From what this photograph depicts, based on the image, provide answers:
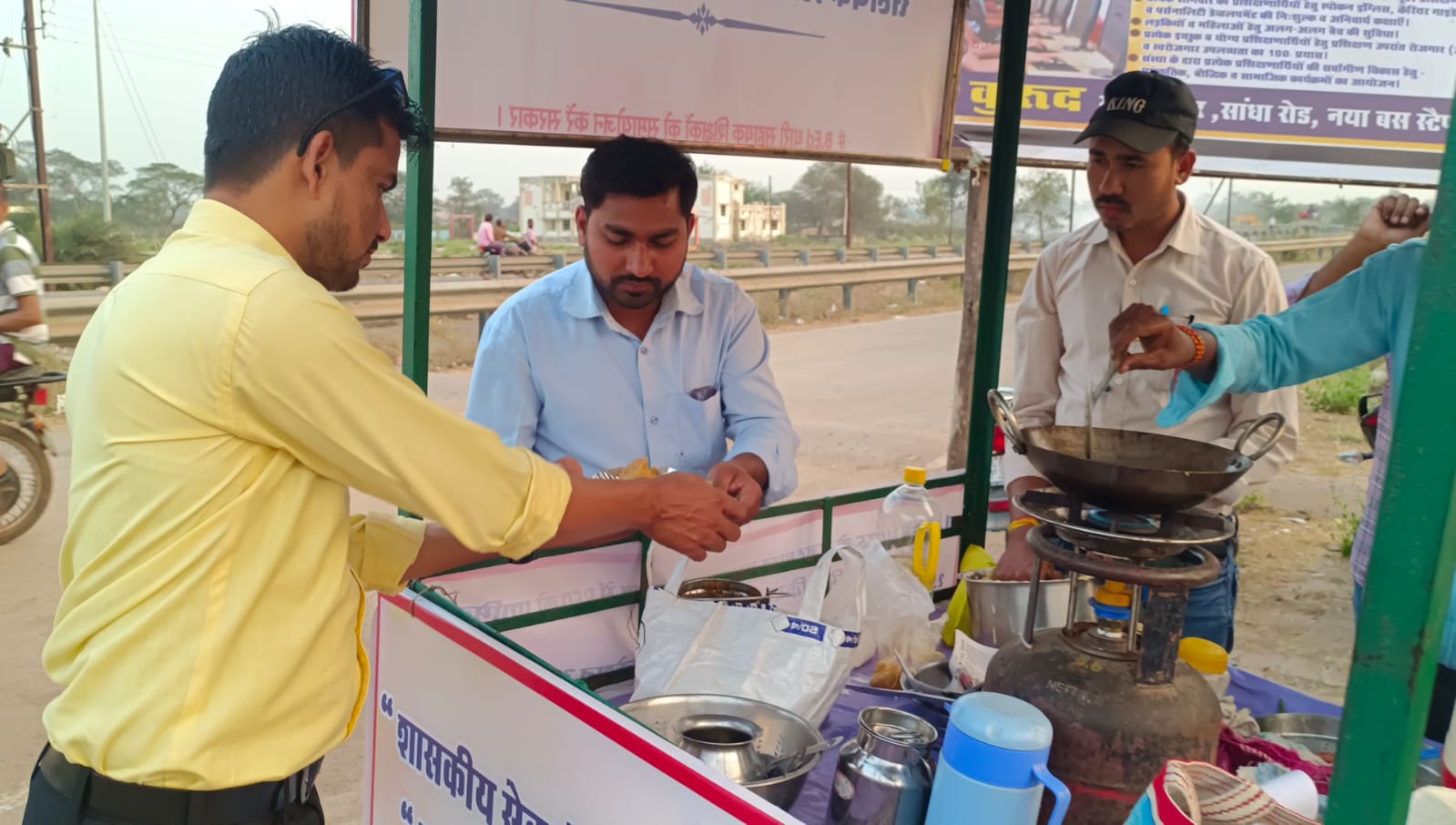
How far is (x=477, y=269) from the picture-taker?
734 inches

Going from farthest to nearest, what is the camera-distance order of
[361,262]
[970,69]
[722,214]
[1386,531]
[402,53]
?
[722,214]
[970,69]
[402,53]
[361,262]
[1386,531]

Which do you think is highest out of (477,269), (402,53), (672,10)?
(672,10)

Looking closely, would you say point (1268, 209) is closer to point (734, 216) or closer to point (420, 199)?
point (734, 216)

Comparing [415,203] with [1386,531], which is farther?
[415,203]

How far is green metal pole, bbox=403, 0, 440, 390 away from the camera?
2.28 m

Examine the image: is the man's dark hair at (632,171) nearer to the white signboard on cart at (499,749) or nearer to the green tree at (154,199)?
the white signboard on cart at (499,749)

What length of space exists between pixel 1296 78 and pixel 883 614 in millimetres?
4625

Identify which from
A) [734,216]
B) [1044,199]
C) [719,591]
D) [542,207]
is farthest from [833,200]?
[719,591]

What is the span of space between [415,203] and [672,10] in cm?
106

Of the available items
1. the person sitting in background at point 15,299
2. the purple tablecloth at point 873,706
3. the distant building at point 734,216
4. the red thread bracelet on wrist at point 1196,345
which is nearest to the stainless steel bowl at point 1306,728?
the purple tablecloth at point 873,706

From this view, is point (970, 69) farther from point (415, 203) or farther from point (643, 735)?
point (643, 735)

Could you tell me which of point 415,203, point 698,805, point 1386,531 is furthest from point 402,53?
point 1386,531

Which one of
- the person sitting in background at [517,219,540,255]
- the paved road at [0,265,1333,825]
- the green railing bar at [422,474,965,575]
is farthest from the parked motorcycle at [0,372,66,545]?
the person sitting in background at [517,219,540,255]

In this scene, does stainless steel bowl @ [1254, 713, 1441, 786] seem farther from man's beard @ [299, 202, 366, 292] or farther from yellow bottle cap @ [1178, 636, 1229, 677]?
man's beard @ [299, 202, 366, 292]
